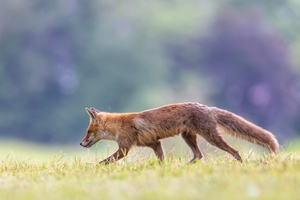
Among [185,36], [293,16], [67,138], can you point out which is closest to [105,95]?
[67,138]

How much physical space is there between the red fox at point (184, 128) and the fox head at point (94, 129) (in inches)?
7.0

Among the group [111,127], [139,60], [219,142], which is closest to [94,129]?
[111,127]

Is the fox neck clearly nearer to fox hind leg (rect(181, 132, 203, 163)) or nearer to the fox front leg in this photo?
the fox front leg

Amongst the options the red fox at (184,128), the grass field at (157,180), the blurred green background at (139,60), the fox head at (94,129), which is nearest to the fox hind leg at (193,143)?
the red fox at (184,128)

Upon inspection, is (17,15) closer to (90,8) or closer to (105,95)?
(90,8)

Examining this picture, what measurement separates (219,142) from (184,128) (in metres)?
0.47

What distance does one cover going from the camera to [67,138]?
133 ft

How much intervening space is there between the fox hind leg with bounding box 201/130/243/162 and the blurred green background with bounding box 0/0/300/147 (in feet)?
93.9

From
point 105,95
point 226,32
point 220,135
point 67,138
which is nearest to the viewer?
point 220,135

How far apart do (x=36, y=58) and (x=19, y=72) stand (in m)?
1.43

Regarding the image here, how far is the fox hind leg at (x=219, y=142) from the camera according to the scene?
10297 mm

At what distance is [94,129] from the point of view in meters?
11.1

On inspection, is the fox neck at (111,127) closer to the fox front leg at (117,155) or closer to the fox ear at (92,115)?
the fox ear at (92,115)

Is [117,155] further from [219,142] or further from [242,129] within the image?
[242,129]
